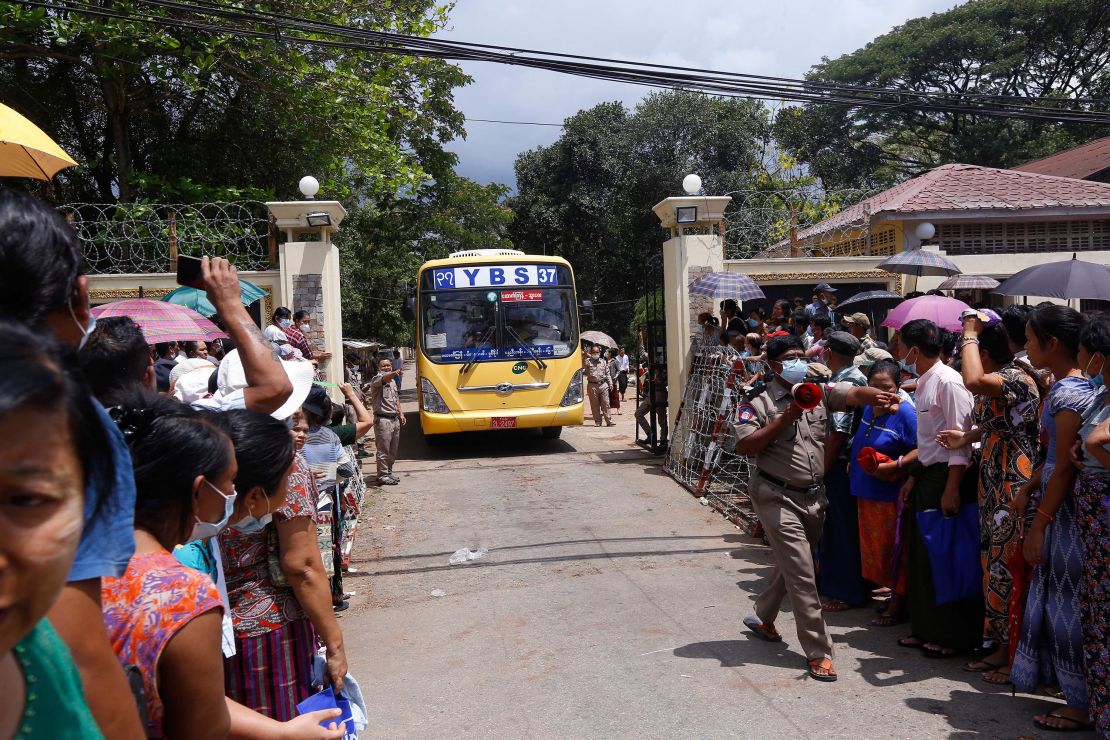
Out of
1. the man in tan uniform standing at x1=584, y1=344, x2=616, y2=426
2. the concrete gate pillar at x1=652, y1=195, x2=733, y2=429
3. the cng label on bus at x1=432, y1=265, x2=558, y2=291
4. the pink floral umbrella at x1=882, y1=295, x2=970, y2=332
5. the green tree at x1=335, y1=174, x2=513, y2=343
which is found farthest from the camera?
the green tree at x1=335, y1=174, x2=513, y2=343

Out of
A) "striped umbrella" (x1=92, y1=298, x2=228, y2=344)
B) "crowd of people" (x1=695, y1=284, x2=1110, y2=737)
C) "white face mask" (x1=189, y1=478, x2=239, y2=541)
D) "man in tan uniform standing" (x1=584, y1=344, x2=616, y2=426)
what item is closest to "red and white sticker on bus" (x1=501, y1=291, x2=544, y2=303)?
"man in tan uniform standing" (x1=584, y1=344, x2=616, y2=426)

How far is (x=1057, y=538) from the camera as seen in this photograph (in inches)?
152

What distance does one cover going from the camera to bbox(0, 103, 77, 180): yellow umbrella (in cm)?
414

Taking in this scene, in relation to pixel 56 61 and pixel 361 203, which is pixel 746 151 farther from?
pixel 56 61

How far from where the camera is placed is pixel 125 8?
11.8 m

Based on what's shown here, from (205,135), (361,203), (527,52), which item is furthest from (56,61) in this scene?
(527,52)

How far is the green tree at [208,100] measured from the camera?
42.5 ft

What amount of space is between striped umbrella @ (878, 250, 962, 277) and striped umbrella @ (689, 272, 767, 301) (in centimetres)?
146

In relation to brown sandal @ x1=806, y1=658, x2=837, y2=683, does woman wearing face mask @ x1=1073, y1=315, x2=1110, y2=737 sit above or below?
above

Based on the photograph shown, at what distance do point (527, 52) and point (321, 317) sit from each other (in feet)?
15.6

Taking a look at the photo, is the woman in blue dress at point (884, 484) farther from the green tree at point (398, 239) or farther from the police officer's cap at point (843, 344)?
the green tree at point (398, 239)

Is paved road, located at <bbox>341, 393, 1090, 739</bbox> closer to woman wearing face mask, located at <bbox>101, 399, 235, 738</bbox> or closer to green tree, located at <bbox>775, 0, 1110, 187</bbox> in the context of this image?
woman wearing face mask, located at <bbox>101, 399, 235, 738</bbox>

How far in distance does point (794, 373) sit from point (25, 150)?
4188 mm

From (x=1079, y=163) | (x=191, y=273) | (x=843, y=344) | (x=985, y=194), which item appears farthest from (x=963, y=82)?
(x=191, y=273)
